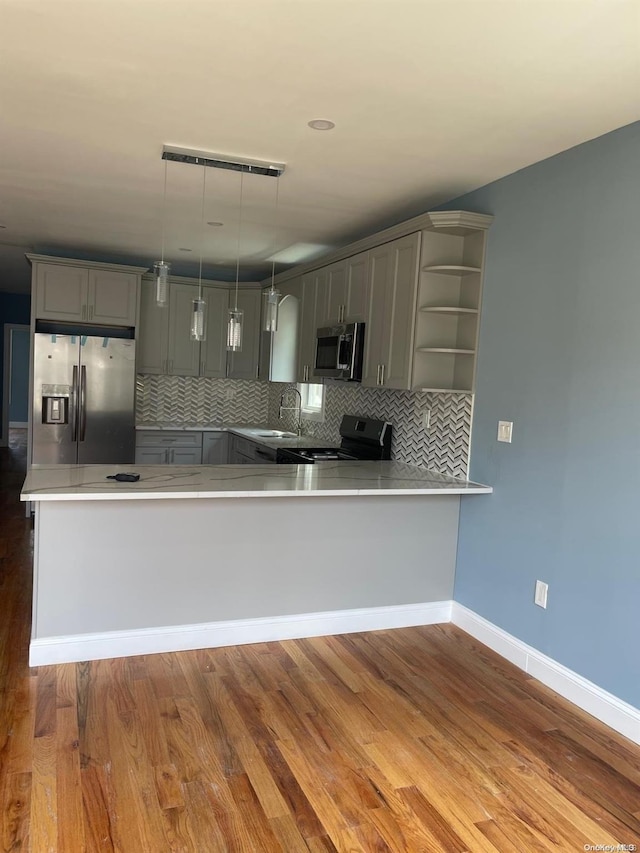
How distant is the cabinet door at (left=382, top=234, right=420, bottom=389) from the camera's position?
141 inches

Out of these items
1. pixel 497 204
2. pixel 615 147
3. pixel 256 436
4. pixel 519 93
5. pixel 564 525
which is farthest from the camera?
pixel 256 436

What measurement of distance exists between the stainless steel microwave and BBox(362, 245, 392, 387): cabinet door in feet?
0.24

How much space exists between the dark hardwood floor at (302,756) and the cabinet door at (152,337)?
11.0 ft

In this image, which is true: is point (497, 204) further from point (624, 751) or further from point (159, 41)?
point (624, 751)

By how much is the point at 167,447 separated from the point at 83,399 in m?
0.91

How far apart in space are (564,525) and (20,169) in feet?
11.2

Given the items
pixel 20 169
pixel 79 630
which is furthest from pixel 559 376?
pixel 20 169

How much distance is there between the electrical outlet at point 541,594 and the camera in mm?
2984

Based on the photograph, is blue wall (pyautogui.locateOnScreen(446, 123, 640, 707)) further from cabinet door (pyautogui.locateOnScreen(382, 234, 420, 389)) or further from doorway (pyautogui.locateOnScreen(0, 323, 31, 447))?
doorway (pyautogui.locateOnScreen(0, 323, 31, 447))

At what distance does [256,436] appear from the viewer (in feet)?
18.3

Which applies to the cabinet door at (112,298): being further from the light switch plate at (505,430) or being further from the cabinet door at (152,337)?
the light switch plate at (505,430)

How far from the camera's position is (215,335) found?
6383 mm

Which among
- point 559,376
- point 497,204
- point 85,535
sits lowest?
point 85,535

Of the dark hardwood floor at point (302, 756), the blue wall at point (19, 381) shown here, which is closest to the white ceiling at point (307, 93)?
the dark hardwood floor at point (302, 756)
